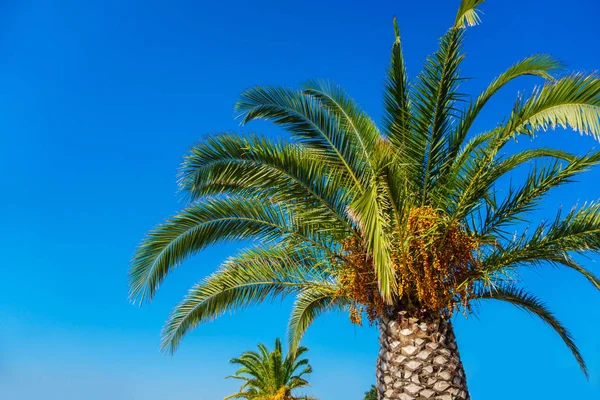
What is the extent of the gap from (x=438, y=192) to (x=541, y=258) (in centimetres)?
198

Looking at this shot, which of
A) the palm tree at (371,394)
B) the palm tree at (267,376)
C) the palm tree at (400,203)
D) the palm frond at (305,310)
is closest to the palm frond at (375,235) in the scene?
the palm tree at (400,203)

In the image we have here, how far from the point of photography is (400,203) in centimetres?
885

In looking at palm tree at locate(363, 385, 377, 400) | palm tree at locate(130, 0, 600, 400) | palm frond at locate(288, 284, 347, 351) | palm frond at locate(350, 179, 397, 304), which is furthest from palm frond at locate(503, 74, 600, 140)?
palm tree at locate(363, 385, 377, 400)

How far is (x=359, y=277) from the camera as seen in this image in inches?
361

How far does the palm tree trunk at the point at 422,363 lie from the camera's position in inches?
342

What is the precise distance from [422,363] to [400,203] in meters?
2.49

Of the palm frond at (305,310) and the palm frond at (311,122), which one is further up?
the palm frond at (311,122)

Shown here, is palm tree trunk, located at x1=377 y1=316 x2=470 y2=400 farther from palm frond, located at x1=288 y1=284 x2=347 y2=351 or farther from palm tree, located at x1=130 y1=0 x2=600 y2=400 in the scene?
palm frond, located at x1=288 y1=284 x2=347 y2=351

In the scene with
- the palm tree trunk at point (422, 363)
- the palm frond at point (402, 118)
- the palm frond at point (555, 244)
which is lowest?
the palm tree trunk at point (422, 363)

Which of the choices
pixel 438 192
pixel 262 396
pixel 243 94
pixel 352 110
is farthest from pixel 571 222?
pixel 262 396

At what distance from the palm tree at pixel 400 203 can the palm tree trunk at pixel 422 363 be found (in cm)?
2

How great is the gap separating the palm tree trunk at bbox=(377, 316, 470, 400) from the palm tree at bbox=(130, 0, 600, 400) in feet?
0.06

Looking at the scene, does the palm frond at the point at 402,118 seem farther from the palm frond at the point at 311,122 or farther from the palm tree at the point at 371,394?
the palm tree at the point at 371,394

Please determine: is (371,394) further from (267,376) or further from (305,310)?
(305,310)
